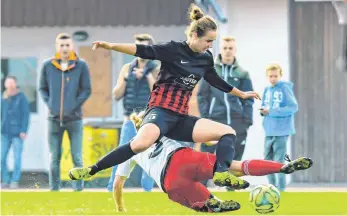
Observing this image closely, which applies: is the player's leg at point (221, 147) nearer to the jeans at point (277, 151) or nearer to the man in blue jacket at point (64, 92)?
the jeans at point (277, 151)

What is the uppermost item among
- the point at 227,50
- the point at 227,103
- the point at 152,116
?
the point at 227,50

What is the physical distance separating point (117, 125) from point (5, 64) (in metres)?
3.74

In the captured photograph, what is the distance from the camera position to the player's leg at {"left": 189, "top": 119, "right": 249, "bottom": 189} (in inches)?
426

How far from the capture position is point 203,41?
37.3 feet

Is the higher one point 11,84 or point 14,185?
point 11,84

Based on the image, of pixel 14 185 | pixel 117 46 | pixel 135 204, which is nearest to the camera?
pixel 117 46

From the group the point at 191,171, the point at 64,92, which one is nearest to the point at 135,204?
the point at 191,171

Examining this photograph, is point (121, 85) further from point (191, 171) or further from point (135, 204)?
point (191, 171)

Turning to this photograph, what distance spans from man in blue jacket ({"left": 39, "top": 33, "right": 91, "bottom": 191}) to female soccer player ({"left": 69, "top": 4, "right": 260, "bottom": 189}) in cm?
463

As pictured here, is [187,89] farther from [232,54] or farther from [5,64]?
[5,64]

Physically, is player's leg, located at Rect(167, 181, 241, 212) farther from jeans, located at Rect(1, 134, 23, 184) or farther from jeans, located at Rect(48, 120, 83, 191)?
jeans, located at Rect(1, 134, 23, 184)

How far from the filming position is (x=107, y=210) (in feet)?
42.2

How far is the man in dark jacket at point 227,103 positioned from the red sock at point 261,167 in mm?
4534

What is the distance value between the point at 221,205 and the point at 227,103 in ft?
17.6
